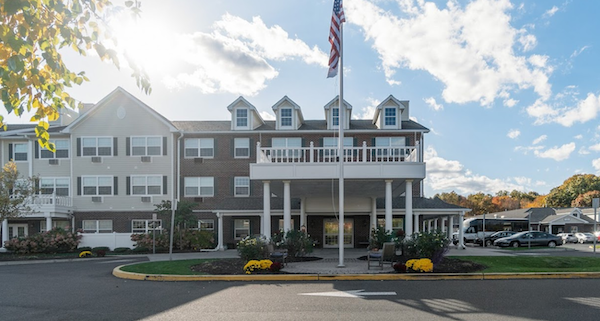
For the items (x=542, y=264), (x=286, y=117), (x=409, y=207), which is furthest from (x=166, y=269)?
(x=286, y=117)

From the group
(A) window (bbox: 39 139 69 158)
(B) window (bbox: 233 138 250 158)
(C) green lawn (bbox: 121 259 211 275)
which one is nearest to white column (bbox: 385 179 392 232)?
(C) green lawn (bbox: 121 259 211 275)

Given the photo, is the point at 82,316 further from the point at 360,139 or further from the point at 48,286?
the point at 360,139

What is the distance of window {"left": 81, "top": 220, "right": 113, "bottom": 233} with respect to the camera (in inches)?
1141

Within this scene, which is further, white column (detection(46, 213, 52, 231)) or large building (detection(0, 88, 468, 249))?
large building (detection(0, 88, 468, 249))

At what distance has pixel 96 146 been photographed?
96.1ft

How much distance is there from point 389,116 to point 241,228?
12863 mm

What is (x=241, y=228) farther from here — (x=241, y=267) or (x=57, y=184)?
(x=241, y=267)

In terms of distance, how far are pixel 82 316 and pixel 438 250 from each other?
1021 centimetres

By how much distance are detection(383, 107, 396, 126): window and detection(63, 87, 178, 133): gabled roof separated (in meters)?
14.6

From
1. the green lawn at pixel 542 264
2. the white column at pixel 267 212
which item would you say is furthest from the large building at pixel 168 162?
the green lawn at pixel 542 264

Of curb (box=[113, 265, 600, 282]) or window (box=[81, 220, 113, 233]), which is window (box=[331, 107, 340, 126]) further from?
curb (box=[113, 265, 600, 282])

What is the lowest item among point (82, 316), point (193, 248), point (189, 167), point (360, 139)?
point (193, 248)

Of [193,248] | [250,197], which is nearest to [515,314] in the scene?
[193,248]

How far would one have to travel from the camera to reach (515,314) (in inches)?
294
